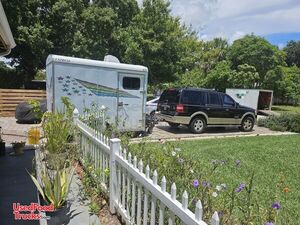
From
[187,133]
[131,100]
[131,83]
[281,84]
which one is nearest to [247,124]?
[187,133]

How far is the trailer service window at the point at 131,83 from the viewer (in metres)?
10.6

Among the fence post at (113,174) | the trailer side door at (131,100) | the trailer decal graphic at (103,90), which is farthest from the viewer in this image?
the trailer side door at (131,100)

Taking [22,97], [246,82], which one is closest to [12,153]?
[22,97]

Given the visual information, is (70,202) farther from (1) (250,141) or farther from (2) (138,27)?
(2) (138,27)

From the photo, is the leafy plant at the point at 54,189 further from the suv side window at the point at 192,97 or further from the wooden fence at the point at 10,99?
the wooden fence at the point at 10,99

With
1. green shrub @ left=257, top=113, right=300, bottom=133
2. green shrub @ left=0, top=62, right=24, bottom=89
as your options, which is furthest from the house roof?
green shrub @ left=0, top=62, right=24, bottom=89

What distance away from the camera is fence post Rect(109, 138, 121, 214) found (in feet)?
13.0

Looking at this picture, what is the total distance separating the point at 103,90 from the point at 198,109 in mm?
4265

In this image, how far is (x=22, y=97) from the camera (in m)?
16.9

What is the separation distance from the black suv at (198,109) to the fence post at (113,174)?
8233mm

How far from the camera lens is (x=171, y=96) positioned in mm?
12516

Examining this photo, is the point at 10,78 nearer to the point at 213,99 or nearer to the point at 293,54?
the point at 213,99

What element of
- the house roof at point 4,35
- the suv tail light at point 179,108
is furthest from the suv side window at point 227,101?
the house roof at point 4,35

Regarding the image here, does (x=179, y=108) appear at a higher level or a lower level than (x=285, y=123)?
higher
